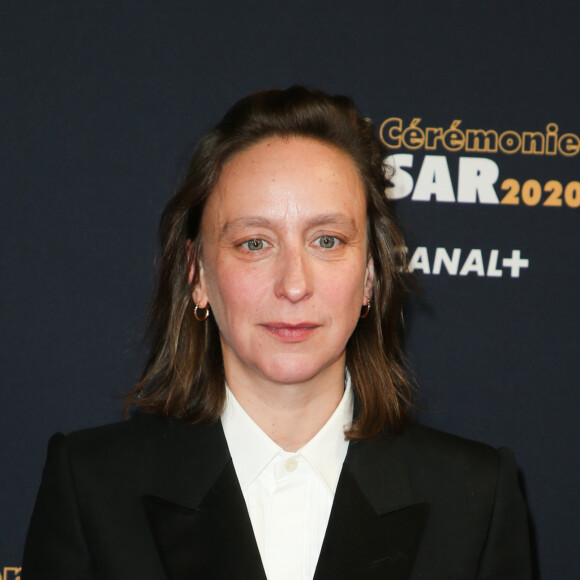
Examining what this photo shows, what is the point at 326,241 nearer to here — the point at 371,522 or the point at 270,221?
the point at 270,221

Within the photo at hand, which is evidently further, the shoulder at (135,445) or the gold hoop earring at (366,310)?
the gold hoop earring at (366,310)

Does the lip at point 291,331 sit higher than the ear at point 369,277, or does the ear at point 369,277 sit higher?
the ear at point 369,277

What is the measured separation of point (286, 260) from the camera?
53.2 inches

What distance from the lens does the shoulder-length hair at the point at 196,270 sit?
147 cm

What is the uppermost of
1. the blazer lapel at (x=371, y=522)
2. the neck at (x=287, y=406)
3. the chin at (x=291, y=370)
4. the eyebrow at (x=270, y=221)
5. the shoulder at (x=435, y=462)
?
the eyebrow at (x=270, y=221)

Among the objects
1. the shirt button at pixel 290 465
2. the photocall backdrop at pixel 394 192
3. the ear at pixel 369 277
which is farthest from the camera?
the photocall backdrop at pixel 394 192

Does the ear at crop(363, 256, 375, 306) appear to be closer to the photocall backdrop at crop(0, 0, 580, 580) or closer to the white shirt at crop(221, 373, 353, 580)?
the white shirt at crop(221, 373, 353, 580)

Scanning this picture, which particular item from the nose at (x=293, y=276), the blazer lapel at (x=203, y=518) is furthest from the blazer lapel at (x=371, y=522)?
the nose at (x=293, y=276)

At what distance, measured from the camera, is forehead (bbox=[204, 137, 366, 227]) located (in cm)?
137

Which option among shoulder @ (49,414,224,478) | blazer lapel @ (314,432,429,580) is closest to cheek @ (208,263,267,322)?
shoulder @ (49,414,224,478)

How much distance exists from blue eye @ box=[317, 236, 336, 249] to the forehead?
4 cm

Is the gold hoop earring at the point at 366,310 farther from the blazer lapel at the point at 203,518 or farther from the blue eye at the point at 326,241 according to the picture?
the blazer lapel at the point at 203,518

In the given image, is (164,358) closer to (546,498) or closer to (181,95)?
(181,95)

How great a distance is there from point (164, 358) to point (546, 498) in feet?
3.16
